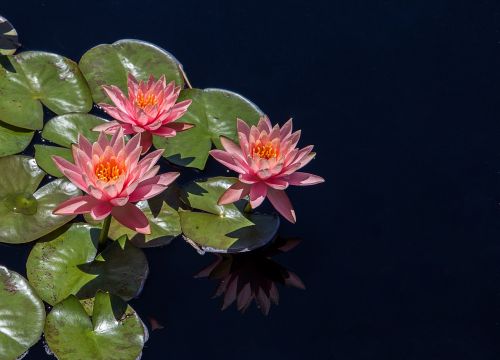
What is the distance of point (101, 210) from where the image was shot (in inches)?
118

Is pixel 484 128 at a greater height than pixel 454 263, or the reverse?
pixel 484 128

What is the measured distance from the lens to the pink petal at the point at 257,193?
3.22 metres

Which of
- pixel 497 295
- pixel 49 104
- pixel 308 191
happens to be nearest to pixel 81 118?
pixel 49 104

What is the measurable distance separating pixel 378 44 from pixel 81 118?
183 centimetres

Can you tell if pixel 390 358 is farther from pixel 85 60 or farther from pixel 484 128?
pixel 85 60

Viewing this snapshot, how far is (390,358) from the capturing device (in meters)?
3.18

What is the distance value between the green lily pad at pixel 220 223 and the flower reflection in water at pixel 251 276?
0.08m

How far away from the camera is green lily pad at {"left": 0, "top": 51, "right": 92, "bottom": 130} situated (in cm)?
360

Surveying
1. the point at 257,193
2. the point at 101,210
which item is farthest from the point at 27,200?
the point at 257,193

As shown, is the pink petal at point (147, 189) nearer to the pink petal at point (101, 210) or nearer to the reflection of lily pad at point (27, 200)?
the pink petal at point (101, 210)

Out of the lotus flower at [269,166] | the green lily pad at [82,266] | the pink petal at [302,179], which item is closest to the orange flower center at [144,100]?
the lotus flower at [269,166]

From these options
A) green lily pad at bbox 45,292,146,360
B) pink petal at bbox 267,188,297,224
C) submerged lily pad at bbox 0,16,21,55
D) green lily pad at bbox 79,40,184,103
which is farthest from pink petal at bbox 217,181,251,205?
submerged lily pad at bbox 0,16,21,55

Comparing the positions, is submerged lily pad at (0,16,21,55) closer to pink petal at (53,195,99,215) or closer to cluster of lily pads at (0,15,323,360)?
cluster of lily pads at (0,15,323,360)

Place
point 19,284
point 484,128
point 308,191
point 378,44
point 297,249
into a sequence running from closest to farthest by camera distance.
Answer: point 19,284, point 297,249, point 308,191, point 484,128, point 378,44
